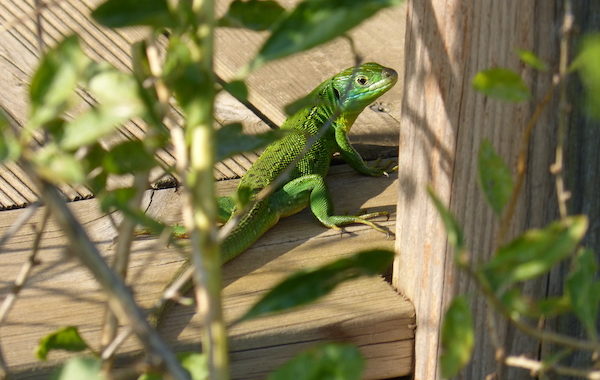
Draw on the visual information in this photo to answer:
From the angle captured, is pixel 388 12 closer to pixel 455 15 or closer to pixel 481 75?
pixel 455 15

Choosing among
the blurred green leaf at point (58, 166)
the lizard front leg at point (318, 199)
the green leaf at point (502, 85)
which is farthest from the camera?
the lizard front leg at point (318, 199)

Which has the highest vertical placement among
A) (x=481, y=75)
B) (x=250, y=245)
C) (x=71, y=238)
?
(x=481, y=75)

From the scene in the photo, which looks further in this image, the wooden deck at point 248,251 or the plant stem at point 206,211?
the wooden deck at point 248,251

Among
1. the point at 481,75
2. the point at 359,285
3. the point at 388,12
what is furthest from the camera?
the point at 388,12

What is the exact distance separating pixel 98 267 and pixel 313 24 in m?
0.30

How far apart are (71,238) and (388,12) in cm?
344

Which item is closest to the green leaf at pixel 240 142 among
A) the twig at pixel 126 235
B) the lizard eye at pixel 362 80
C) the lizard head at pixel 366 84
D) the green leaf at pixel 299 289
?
the twig at pixel 126 235

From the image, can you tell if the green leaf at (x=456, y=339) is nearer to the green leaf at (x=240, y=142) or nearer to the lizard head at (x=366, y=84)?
the green leaf at (x=240, y=142)

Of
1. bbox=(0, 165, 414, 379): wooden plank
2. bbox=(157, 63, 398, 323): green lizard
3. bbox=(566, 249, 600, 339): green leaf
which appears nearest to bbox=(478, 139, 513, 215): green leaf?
bbox=(566, 249, 600, 339): green leaf

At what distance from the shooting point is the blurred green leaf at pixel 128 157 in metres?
0.91

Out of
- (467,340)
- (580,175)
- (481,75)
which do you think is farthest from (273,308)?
(580,175)

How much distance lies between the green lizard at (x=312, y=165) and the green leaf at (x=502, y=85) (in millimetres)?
1670

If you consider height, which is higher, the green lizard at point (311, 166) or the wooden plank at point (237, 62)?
the wooden plank at point (237, 62)

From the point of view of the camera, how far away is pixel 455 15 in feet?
5.08
